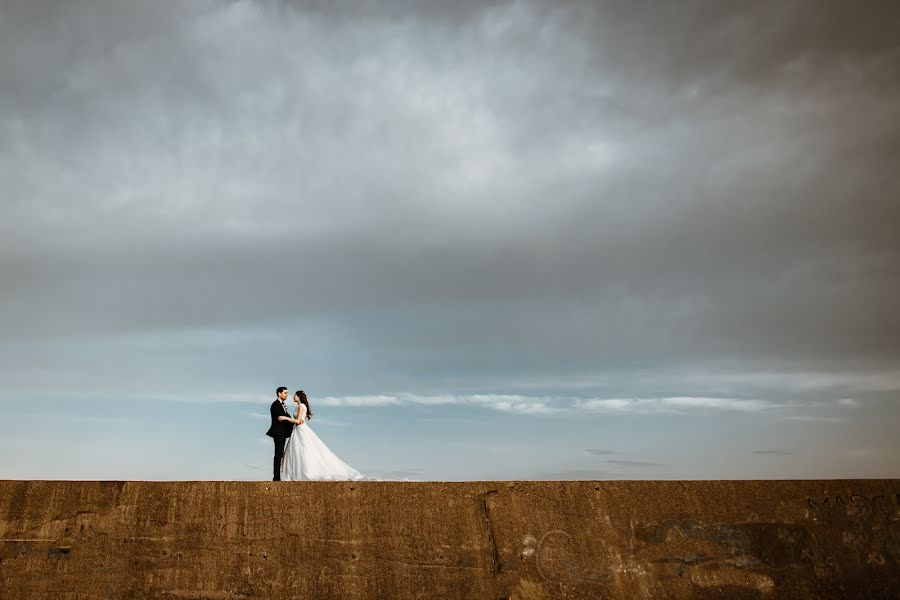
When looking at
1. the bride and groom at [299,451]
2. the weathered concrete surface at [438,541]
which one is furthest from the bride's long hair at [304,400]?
the weathered concrete surface at [438,541]

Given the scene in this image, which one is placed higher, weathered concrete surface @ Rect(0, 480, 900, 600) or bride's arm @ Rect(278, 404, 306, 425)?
bride's arm @ Rect(278, 404, 306, 425)

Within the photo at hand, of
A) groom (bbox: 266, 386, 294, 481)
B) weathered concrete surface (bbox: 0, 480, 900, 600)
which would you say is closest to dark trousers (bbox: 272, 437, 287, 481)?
groom (bbox: 266, 386, 294, 481)

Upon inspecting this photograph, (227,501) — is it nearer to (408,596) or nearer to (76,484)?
(76,484)

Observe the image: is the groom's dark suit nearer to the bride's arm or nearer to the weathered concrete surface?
the bride's arm

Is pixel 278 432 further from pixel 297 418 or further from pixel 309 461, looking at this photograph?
pixel 309 461

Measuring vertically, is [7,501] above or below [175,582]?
above

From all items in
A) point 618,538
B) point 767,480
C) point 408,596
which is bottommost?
point 408,596

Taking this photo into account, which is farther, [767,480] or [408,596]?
[767,480]

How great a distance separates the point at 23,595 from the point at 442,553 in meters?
4.08

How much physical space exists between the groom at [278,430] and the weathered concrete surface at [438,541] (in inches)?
198

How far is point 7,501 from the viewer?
6453mm

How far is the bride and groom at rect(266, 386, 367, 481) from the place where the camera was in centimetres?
1127

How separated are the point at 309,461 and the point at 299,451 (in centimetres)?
28

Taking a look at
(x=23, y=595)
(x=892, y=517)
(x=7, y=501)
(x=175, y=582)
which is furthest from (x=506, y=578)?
(x=7, y=501)
